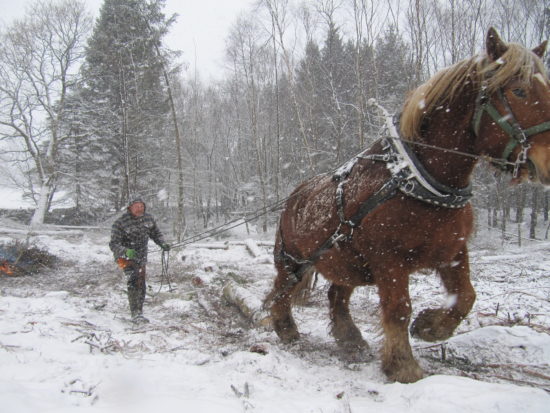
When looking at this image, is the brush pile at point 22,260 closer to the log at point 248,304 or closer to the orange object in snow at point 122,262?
the orange object in snow at point 122,262

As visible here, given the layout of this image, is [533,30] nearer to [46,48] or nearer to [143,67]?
[143,67]

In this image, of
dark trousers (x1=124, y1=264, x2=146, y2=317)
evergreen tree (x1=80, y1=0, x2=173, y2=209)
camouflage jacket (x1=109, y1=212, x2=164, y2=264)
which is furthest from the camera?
evergreen tree (x1=80, y1=0, x2=173, y2=209)

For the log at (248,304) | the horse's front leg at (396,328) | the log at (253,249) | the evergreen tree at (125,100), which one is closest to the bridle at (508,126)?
the horse's front leg at (396,328)

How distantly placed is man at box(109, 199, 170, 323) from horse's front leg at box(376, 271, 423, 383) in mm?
3491

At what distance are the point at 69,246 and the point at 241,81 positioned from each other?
14691 millimetres

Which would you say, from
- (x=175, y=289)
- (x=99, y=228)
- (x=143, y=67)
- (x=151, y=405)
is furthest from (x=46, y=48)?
(x=151, y=405)

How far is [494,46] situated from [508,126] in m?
0.49

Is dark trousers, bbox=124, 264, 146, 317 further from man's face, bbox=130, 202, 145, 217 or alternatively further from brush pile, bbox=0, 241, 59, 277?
brush pile, bbox=0, 241, 59, 277


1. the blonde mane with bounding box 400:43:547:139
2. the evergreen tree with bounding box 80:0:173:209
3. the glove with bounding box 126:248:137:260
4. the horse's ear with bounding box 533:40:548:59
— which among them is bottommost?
the glove with bounding box 126:248:137:260

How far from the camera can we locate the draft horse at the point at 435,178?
6.00 ft

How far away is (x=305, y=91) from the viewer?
18750 millimetres

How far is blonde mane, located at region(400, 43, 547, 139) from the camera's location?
1.83 meters

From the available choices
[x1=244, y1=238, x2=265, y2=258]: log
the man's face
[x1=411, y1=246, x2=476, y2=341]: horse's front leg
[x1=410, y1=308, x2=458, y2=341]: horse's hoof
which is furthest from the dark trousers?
[x1=244, y1=238, x2=265, y2=258]: log

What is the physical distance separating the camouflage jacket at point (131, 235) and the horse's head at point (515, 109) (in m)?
4.68
